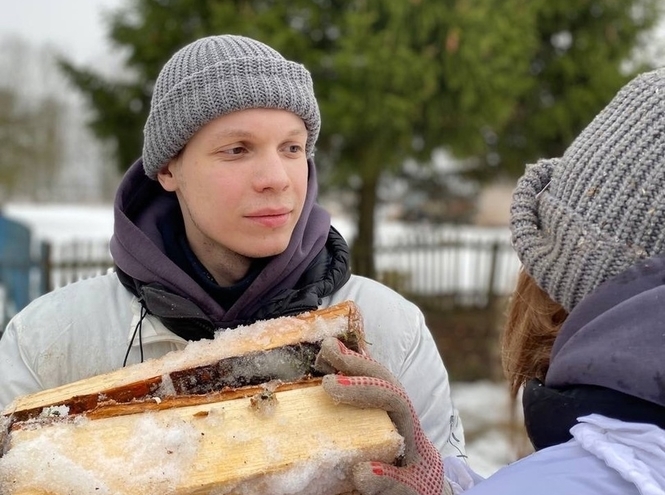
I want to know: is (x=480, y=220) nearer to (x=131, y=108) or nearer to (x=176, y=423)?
(x=131, y=108)

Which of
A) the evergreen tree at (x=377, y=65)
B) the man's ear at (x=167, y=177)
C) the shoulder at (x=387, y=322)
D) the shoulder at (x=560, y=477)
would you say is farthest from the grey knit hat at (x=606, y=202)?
the evergreen tree at (x=377, y=65)

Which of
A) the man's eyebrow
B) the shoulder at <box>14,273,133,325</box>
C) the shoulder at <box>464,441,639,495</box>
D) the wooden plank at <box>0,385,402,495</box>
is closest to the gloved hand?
the wooden plank at <box>0,385,402,495</box>

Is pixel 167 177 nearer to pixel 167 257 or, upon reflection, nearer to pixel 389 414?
pixel 167 257

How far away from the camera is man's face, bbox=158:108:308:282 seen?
60.9 inches

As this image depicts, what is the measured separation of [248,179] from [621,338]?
92 centimetres

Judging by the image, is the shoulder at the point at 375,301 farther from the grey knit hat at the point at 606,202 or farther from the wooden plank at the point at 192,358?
the grey knit hat at the point at 606,202

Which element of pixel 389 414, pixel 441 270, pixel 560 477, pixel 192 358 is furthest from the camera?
pixel 441 270

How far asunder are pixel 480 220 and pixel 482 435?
20238 mm

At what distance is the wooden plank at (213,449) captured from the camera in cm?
103

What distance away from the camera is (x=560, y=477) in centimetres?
88

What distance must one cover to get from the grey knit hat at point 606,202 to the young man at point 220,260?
0.58 meters

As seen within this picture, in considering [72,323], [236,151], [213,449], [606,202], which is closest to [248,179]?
[236,151]

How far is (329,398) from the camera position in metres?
1.14

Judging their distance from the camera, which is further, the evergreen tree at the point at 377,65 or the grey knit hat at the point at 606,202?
the evergreen tree at the point at 377,65
